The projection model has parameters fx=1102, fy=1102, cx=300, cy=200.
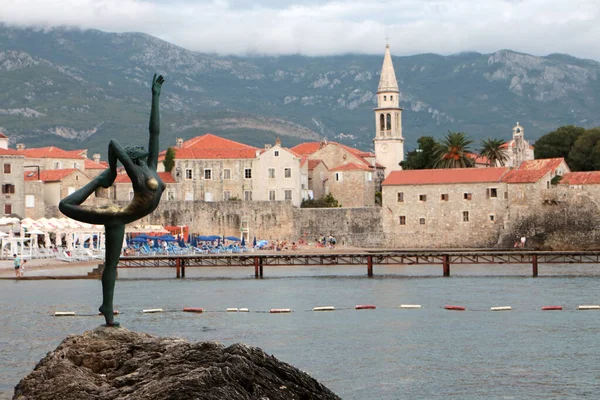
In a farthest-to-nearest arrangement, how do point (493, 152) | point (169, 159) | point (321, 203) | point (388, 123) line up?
point (388, 123) → point (493, 152) → point (321, 203) → point (169, 159)

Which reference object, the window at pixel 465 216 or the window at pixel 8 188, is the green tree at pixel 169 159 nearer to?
the window at pixel 8 188

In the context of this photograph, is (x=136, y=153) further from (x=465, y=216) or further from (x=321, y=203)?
(x=321, y=203)

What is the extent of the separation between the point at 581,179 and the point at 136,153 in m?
69.3

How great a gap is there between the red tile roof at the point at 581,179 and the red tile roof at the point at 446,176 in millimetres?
4754

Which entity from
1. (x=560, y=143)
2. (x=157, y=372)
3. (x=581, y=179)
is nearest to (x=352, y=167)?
(x=560, y=143)

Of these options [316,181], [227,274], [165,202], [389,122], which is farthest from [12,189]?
[389,122]

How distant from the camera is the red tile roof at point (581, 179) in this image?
264 feet

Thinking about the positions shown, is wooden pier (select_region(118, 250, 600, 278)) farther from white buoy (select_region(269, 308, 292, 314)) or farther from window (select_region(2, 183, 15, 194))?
window (select_region(2, 183, 15, 194))

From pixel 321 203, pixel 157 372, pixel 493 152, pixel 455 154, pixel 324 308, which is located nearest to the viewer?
pixel 157 372

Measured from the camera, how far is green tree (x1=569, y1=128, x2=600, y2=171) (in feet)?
305

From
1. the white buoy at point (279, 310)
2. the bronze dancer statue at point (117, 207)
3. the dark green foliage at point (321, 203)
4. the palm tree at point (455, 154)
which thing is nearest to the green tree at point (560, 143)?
the palm tree at point (455, 154)

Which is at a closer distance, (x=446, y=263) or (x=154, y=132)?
(x=154, y=132)

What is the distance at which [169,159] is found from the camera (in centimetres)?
9494

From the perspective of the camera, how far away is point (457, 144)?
308ft
